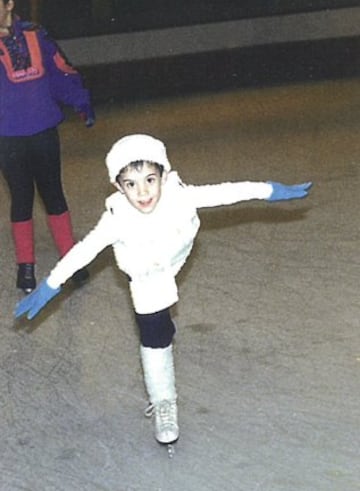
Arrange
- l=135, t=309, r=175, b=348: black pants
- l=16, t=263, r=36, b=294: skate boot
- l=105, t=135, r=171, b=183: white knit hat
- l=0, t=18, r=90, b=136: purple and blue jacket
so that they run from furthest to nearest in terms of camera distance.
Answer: l=16, t=263, r=36, b=294: skate boot → l=0, t=18, r=90, b=136: purple and blue jacket → l=135, t=309, r=175, b=348: black pants → l=105, t=135, r=171, b=183: white knit hat

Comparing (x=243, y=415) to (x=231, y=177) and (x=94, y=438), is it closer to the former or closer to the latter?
(x=94, y=438)

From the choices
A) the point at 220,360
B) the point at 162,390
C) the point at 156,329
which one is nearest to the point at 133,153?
the point at 156,329

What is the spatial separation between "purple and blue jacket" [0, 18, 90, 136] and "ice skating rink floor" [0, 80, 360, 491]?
91 centimetres

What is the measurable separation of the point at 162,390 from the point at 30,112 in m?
1.85

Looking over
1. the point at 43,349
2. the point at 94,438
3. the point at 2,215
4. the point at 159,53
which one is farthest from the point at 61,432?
the point at 159,53

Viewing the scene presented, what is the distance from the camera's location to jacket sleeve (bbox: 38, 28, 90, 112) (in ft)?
18.7

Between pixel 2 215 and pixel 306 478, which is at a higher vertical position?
pixel 306 478

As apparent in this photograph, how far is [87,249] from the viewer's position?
4.14 m

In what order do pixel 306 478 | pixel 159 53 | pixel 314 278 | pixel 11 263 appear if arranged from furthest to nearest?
pixel 159 53 < pixel 11 263 < pixel 314 278 < pixel 306 478

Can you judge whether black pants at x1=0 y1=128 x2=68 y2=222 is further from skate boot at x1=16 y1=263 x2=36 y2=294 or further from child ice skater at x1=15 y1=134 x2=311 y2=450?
child ice skater at x1=15 y1=134 x2=311 y2=450

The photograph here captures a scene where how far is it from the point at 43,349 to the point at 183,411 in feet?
3.29

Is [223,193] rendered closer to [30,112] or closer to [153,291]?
[153,291]

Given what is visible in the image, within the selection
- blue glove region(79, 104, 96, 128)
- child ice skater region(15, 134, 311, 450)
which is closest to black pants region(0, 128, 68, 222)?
blue glove region(79, 104, 96, 128)

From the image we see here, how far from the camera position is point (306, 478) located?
13.2ft
